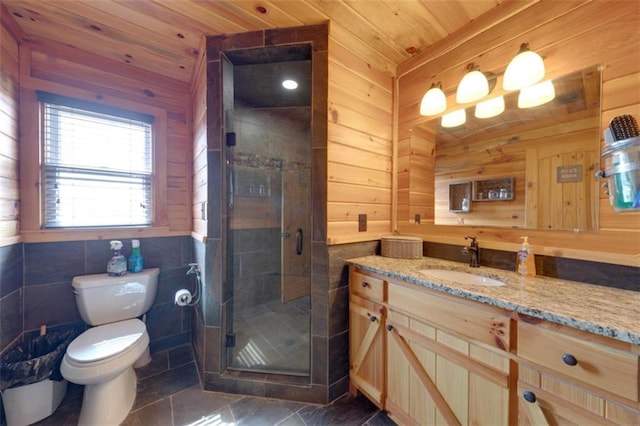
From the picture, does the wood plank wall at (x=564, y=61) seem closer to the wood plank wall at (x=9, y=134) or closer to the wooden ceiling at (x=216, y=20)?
the wooden ceiling at (x=216, y=20)

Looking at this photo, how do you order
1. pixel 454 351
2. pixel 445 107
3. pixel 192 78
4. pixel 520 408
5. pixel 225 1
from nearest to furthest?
pixel 520 408 → pixel 454 351 → pixel 225 1 → pixel 445 107 → pixel 192 78

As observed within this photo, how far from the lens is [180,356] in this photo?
1.97 metres

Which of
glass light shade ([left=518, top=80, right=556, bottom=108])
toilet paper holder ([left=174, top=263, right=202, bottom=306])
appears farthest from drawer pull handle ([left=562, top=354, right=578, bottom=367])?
toilet paper holder ([left=174, top=263, right=202, bottom=306])

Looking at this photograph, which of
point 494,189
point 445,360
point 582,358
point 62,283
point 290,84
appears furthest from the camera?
point 290,84

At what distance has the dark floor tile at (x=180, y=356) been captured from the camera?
6.16 ft

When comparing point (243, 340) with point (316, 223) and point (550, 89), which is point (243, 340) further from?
point (550, 89)

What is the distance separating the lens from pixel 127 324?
1619 mm

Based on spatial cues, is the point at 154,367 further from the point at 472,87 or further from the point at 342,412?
the point at 472,87

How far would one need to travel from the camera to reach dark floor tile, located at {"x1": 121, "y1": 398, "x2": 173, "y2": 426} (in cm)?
135

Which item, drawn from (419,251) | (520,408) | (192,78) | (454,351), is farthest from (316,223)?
(192,78)

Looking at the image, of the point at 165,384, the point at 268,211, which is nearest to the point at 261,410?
the point at 165,384

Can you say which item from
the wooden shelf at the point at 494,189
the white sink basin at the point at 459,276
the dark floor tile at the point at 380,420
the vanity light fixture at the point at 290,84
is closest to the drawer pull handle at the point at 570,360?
the white sink basin at the point at 459,276

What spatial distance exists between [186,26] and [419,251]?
2104 millimetres

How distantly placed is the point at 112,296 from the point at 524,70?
2.84 metres
